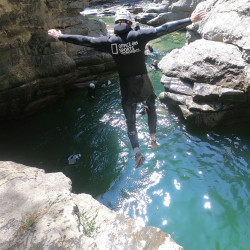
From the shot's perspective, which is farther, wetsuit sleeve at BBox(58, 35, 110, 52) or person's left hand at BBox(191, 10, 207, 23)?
wetsuit sleeve at BBox(58, 35, 110, 52)

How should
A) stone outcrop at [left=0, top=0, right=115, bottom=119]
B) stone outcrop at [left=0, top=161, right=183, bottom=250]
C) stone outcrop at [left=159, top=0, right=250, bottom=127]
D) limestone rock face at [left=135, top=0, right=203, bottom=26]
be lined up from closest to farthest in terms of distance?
stone outcrop at [left=0, top=161, right=183, bottom=250] → stone outcrop at [left=159, top=0, right=250, bottom=127] → stone outcrop at [left=0, top=0, right=115, bottom=119] → limestone rock face at [left=135, top=0, right=203, bottom=26]

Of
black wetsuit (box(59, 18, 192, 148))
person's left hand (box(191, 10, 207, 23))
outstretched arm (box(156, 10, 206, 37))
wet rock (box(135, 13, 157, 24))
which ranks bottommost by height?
wet rock (box(135, 13, 157, 24))

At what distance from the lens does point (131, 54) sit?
4.34 meters

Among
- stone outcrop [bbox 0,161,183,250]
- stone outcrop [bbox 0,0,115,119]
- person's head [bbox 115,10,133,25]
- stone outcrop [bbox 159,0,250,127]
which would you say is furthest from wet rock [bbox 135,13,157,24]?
stone outcrop [bbox 0,161,183,250]

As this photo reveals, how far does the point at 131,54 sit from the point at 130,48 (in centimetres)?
12

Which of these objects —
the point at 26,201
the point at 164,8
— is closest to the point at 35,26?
the point at 26,201

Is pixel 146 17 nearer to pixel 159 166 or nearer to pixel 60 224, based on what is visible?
pixel 159 166

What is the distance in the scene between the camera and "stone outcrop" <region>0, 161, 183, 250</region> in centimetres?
281

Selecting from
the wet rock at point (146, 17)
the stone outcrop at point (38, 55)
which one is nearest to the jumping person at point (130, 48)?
the stone outcrop at point (38, 55)

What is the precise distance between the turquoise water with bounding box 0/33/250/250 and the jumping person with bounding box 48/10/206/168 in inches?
78.1

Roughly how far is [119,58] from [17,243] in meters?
3.37

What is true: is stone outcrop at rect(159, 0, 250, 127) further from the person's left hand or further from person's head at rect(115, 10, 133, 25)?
person's head at rect(115, 10, 133, 25)

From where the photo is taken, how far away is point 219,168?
22.2ft

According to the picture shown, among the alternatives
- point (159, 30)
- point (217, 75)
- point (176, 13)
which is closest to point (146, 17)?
point (176, 13)
